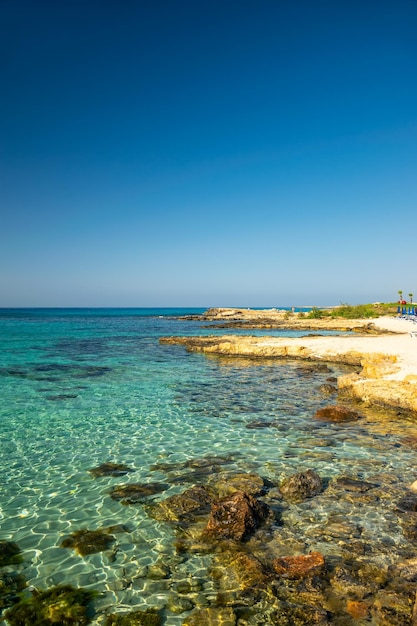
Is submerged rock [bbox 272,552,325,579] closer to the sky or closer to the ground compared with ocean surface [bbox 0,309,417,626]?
closer to the sky

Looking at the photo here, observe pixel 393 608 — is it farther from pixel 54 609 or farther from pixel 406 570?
pixel 54 609

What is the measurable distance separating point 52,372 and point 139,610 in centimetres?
1976

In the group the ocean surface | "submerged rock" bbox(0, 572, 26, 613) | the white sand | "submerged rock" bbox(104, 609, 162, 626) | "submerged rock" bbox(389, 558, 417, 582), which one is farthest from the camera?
the white sand

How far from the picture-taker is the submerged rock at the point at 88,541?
243 inches

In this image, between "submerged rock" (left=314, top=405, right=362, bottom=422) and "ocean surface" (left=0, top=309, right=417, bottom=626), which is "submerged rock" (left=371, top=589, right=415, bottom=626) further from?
"submerged rock" (left=314, top=405, right=362, bottom=422)

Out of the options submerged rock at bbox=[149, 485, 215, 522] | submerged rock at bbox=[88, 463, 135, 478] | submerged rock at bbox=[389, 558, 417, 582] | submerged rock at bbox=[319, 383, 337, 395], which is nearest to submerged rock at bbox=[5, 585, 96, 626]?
submerged rock at bbox=[149, 485, 215, 522]

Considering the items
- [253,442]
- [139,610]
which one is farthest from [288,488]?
[139,610]

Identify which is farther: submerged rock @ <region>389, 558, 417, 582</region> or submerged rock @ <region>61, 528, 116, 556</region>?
submerged rock @ <region>61, 528, 116, 556</region>

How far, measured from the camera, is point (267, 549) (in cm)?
607

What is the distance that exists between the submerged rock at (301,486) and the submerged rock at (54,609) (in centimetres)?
410

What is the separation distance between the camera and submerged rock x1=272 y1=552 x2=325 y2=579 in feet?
17.8

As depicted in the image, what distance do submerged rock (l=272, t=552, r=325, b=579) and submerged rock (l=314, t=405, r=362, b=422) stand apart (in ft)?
25.6

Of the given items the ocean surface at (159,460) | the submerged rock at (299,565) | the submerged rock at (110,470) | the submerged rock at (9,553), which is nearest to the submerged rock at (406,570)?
the ocean surface at (159,460)

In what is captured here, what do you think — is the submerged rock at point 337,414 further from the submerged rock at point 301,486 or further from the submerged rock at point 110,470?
the submerged rock at point 110,470
